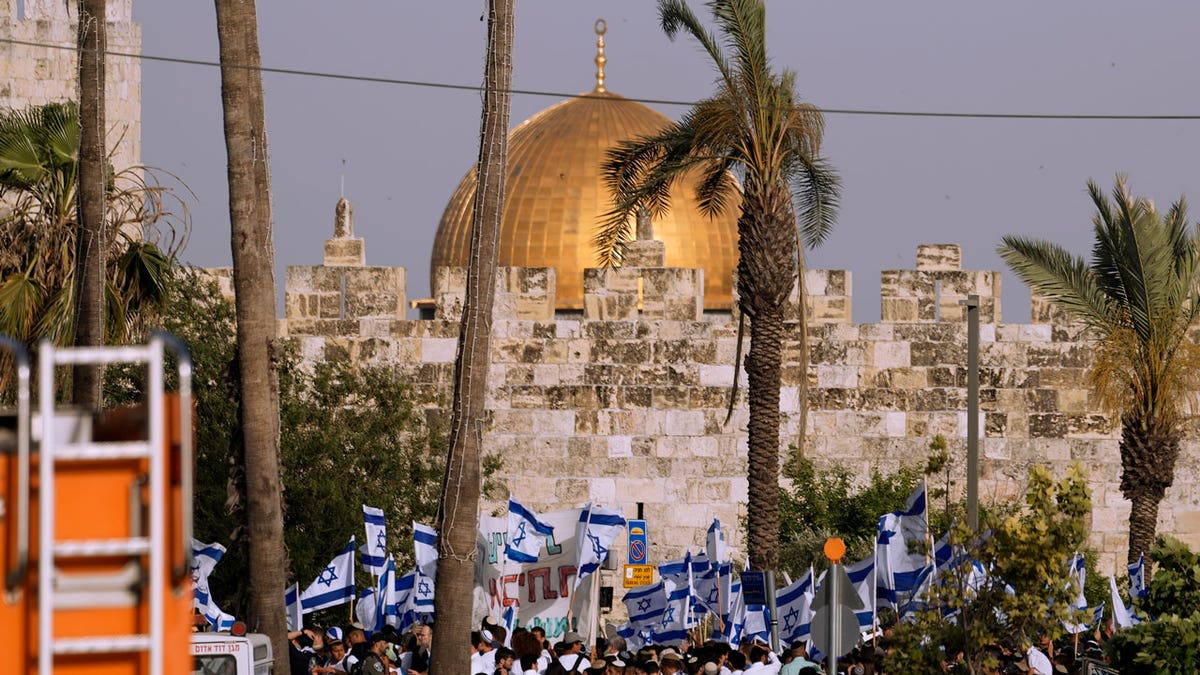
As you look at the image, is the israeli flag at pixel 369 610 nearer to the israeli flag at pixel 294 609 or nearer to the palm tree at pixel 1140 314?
the israeli flag at pixel 294 609

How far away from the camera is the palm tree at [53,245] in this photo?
15539 millimetres

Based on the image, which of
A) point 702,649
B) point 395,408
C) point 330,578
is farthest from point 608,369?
point 702,649

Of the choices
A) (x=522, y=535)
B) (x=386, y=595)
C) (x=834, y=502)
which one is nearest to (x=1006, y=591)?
(x=522, y=535)

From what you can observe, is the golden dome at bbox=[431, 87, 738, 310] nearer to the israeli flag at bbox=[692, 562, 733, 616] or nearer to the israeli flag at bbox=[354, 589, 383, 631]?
the israeli flag at bbox=[354, 589, 383, 631]

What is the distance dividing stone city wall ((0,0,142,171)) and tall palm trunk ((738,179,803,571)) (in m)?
10.2

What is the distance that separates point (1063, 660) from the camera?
13898mm

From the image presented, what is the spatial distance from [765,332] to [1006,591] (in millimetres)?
5862

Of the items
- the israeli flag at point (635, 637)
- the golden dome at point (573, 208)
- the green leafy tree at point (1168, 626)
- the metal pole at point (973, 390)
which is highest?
the golden dome at point (573, 208)

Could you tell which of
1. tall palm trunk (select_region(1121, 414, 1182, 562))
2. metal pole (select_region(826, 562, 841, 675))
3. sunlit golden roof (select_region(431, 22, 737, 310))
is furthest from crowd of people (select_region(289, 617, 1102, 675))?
sunlit golden roof (select_region(431, 22, 737, 310))

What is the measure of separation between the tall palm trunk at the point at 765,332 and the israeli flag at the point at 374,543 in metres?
3.63

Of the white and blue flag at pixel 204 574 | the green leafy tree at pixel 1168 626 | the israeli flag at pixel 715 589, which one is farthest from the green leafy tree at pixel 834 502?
the green leafy tree at pixel 1168 626

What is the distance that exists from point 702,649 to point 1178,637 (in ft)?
11.4

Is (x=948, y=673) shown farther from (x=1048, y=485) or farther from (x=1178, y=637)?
(x=1178, y=637)

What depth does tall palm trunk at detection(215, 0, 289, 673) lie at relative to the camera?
11969mm
